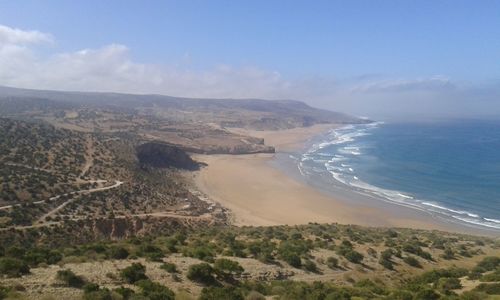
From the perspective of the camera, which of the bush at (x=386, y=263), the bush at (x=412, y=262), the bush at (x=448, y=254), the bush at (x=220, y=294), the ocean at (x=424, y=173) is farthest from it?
the ocean at (x=424, y=173)

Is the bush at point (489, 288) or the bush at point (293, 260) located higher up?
the bush at point (489, 288)

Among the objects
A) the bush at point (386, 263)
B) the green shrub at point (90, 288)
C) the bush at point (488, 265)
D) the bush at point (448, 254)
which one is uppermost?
the green shrub at point (90, 288)

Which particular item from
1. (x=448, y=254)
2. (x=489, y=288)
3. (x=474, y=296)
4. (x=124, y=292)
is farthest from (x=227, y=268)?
(x=448, y=254)

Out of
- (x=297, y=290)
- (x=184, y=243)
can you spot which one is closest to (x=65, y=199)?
(x=184, y=243)

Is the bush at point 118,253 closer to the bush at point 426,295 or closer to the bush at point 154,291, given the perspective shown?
the bush at point 154,291

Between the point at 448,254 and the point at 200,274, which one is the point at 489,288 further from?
the point at 448,254

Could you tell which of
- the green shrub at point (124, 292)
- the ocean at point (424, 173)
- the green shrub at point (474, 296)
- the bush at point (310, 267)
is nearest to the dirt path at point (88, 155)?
the bush at point (310, 267)

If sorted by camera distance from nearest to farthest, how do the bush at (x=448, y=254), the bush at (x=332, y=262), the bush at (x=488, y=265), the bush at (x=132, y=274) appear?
the bush at (x=132, y=274)
the bush at (x=332, y=262)
the bush at (x=488, y=265)
the bush at (x=448, y=254)
